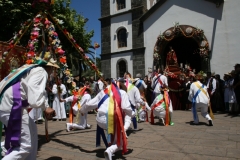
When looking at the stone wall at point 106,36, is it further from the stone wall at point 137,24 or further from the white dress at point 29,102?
the white dress at point 29,102

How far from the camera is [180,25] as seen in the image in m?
15.2

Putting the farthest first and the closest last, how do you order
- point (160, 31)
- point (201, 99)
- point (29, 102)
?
point (160, 31), point (201, 99), point (29, 102)

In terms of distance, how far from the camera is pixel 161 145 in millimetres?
5137

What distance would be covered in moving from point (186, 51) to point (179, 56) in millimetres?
624

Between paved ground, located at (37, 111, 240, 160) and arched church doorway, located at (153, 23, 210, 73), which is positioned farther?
arched church doorway, located at (153, 23, 210, 73)

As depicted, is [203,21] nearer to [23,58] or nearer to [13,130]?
[23,58]

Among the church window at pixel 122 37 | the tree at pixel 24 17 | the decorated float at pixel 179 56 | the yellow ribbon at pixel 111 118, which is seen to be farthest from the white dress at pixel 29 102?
the church window at pixel 122 37

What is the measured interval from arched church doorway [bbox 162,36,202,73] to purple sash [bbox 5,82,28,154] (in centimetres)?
1412

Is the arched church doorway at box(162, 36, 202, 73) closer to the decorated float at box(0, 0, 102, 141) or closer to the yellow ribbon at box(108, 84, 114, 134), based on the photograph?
the decorated float at box(0, 0, 102, 141)

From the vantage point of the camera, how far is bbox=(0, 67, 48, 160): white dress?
2988 mm

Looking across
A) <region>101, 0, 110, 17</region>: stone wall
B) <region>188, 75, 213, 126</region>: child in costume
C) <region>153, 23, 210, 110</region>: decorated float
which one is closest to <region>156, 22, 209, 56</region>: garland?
<region>153, 23, 210, 110</region>: decorated float

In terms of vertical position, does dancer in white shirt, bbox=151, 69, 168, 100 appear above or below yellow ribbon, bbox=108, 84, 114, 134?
above

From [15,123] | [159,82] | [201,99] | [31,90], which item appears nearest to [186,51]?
[159,82]

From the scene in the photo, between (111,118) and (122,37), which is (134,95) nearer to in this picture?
(111,118)
